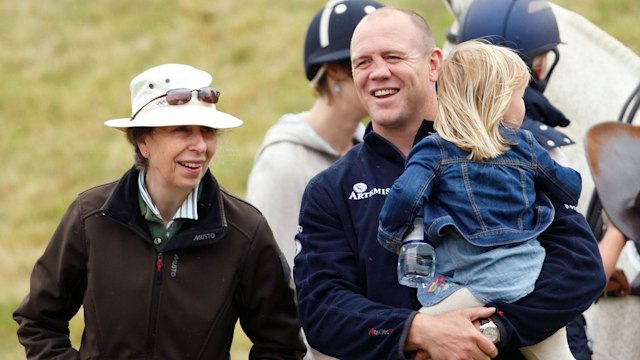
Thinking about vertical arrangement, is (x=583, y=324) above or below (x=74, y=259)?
below

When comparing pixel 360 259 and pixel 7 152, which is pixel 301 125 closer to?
pixel 360 259

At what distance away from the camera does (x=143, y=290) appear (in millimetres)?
4160

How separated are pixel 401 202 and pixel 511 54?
0.65 m

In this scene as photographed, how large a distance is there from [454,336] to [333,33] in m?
2.18

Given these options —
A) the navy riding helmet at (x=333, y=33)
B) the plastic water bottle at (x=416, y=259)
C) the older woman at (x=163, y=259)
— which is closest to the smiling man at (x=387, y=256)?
the plastic water bottle at (x=416, y=259)

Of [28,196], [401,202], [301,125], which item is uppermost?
[401,202]

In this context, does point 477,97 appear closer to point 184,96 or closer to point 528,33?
point 184,96

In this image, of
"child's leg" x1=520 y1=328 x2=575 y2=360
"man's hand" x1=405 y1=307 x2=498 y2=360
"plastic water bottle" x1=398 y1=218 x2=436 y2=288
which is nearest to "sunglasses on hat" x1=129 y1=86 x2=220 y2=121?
"plastic water bottle" x1=398 y1=218 x2=436 y2=288

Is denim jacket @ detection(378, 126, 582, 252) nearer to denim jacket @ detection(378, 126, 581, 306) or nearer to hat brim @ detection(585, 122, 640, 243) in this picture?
denim jacket @ detection(378, 126, 581, 306)

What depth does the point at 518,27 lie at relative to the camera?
16.6ft

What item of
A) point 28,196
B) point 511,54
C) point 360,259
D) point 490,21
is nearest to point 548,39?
point 490,21

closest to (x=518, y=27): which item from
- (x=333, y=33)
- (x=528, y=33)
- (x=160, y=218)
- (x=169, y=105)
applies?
(x=528, y=33)

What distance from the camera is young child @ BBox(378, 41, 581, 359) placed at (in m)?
3.75

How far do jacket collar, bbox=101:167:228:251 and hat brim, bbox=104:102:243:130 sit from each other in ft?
0.73
